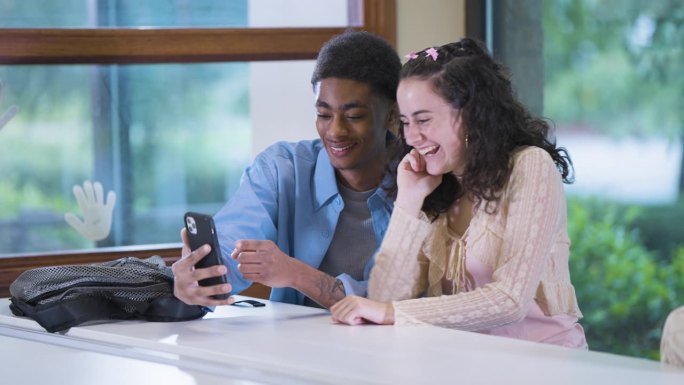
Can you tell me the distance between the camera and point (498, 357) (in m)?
1.73

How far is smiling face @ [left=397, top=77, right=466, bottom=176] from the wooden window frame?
5.43ft

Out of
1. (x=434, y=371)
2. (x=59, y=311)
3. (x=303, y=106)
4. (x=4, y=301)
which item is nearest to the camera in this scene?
(x=434, y=371)

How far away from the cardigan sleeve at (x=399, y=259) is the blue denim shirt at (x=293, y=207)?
0.25 m

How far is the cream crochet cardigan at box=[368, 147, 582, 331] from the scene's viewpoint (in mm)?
2125

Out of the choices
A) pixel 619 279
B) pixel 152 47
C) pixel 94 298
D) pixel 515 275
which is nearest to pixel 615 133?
pixel 619 279

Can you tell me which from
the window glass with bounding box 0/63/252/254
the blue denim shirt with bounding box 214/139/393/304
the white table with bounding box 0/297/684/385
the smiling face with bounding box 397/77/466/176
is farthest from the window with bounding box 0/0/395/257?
the smiling face with bounding box 397/77/466/176

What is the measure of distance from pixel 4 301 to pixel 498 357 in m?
1.29

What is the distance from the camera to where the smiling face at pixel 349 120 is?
8.52 feet

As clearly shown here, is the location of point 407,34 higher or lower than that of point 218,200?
higher

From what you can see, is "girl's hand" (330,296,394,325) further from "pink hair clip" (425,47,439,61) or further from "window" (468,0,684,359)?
"window" (468,0,684,359)

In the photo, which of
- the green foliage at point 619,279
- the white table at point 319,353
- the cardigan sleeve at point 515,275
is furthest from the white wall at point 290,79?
the cardigan sleeve at point 515,275

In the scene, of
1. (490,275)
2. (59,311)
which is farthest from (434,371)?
(59,311)

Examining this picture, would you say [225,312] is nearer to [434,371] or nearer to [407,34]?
[434,371]

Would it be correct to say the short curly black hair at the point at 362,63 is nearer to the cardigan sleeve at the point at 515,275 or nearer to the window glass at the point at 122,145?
the cardigan sleeve at the point at 515,275
